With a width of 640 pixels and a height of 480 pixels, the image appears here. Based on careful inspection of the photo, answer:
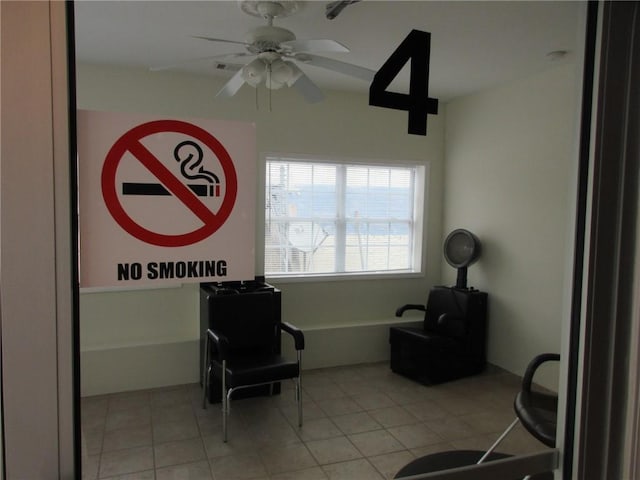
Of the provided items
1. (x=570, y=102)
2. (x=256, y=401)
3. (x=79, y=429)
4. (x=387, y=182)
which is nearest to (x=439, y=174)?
(x=387, y=182)

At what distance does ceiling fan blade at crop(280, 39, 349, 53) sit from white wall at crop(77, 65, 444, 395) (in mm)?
1665

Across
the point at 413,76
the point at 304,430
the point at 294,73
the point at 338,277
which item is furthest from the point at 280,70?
the point at 338,277

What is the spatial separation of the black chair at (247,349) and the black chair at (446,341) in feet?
3.65

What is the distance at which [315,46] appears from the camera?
201 centimetres

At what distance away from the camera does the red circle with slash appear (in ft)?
2.42

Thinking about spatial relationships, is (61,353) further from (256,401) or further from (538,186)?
(538,186)

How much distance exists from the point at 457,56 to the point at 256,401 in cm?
280

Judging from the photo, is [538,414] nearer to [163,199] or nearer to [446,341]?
[446,341]

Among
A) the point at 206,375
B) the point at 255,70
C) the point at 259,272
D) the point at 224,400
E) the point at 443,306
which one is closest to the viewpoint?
the point at 255,70

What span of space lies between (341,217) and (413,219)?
0.78 meters

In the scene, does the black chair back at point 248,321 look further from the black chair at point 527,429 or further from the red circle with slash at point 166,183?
the red circle with slash at point 166,183

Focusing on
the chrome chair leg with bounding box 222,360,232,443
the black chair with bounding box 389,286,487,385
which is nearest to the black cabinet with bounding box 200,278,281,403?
the chrome chair leg with bounding box 222,360,232,443

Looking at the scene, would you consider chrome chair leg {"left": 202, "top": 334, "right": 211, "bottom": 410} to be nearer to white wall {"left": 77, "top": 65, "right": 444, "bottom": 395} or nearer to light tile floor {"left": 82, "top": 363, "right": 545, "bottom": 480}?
light tile floor {"left": 82, "top": 363, "right": 545, "bottom": 480}

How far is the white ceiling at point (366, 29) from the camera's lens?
2.38 m
